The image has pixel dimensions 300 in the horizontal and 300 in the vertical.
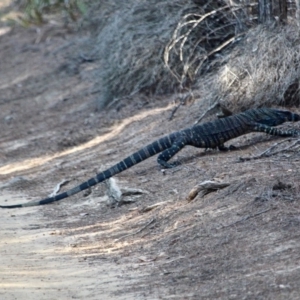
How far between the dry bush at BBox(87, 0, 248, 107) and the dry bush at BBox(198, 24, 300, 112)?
1.31 meters

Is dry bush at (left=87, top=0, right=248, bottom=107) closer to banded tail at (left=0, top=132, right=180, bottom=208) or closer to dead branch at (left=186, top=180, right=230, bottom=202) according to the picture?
banded tail at (left=0, top=132, right=180, bottom=208)

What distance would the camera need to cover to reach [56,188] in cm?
1138

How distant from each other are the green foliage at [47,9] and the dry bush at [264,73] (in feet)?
35.8

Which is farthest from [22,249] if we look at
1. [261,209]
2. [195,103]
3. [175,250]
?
[195,103]

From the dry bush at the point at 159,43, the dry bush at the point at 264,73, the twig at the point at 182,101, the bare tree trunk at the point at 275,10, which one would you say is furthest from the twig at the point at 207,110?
the bare tree trunk at the point at 275,10

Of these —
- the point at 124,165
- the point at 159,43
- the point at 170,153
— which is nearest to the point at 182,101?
the point at 159,43

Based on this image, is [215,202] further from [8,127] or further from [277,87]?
[8,127]

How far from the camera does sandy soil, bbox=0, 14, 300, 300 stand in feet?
22.4

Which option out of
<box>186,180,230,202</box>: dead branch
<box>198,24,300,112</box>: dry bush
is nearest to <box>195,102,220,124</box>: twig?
<box>198,24,300,112</box>: dry bush

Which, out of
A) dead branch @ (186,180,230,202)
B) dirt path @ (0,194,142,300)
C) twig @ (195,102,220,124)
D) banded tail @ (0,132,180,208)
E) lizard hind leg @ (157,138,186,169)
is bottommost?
twig @ (195,102,220,124)

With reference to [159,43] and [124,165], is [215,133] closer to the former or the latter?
[124,165]

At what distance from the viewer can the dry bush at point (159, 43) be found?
14.7 m

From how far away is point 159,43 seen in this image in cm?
1525

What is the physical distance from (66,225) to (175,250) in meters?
2.06
